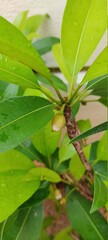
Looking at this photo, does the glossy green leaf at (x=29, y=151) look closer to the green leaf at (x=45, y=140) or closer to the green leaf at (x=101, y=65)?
the green leaf at (x=45, y=140)

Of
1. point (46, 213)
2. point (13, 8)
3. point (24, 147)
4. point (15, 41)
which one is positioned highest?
point (13, 8)

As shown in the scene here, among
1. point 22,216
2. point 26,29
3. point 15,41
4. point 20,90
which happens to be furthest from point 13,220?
point 26,29

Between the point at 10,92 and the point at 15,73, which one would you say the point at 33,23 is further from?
the point at 15,73

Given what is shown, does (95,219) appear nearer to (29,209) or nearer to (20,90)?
(29,209)

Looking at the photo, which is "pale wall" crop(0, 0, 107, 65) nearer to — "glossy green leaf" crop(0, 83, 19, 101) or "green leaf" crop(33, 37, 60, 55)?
"green leaf" crop(33, 37, 60, 55)

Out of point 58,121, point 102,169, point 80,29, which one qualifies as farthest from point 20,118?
point 102,169

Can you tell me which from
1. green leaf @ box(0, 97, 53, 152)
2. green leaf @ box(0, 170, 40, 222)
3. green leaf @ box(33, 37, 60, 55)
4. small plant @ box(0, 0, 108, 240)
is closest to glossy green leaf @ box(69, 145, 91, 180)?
small plant @ box(0, 0, 108, 240)
